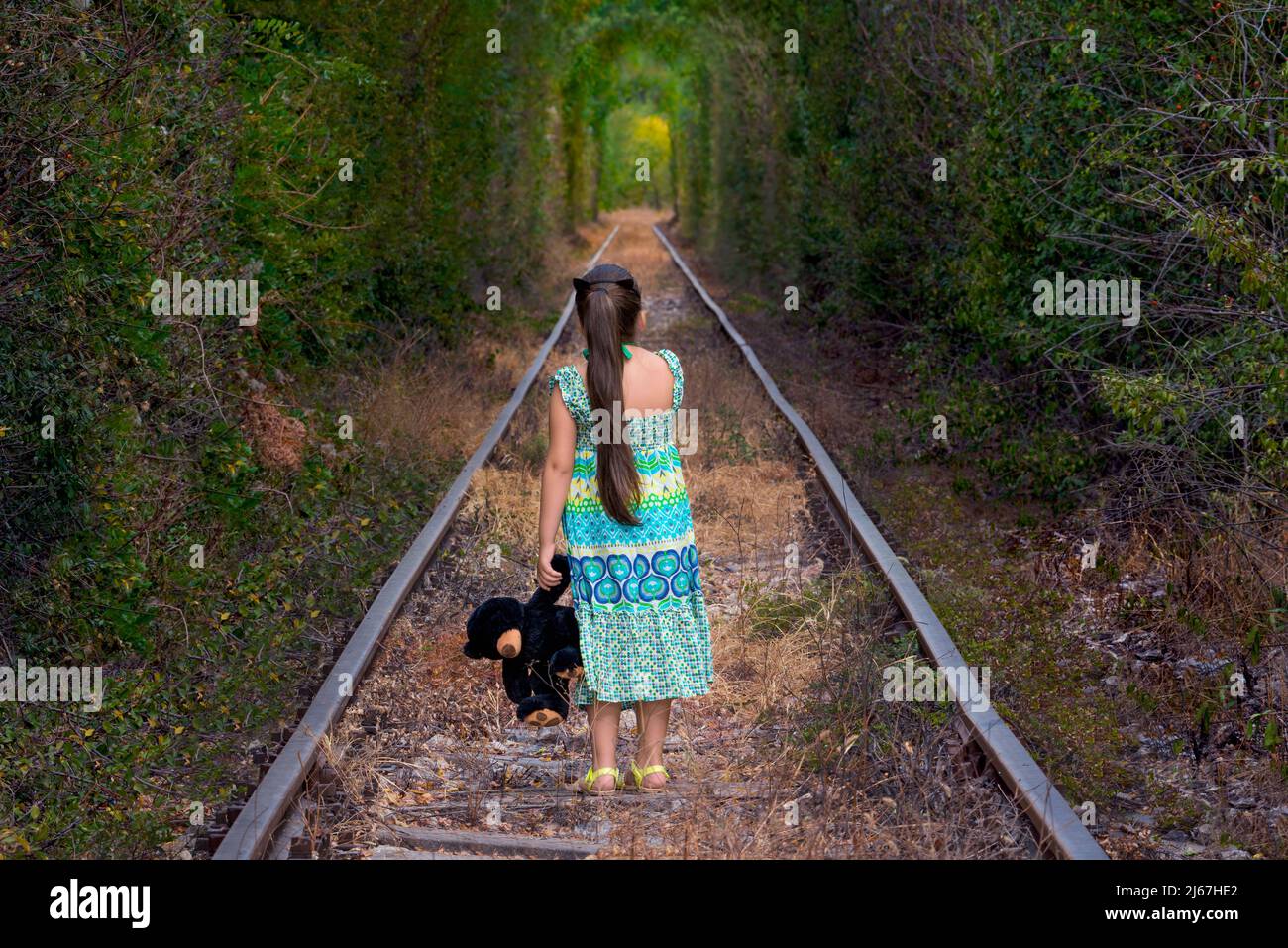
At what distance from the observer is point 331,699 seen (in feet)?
18.8

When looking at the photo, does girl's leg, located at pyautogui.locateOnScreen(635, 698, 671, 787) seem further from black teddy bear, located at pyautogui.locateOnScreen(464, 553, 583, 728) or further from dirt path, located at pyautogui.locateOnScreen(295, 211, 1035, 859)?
black teddy bear, located at pyautogui.locateOnScreen(464, 553, 583, 728)

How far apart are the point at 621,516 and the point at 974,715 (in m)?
1.54

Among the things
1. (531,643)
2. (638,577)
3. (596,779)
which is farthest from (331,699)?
(638,577)

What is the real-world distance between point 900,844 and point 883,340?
1155 centimetres

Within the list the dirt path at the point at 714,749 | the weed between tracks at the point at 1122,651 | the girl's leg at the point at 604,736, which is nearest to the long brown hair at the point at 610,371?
the girl's leg at the point at 604,736

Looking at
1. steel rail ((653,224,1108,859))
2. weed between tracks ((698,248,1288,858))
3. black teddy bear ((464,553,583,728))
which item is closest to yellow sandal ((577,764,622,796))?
black teddy bear ((464,553,583,728))

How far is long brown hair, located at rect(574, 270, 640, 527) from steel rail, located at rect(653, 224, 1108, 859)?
150 cm

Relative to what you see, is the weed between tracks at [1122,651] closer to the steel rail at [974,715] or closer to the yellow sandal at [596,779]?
the steel rail at [974,715]

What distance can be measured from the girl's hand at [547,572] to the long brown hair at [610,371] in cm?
26

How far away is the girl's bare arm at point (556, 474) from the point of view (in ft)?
16.2

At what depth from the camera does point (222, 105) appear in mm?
7926

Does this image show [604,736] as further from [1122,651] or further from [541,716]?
[1122,651]

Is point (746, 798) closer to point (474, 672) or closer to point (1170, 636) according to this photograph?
point (474, 672)

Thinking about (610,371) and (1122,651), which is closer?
(610,371)
